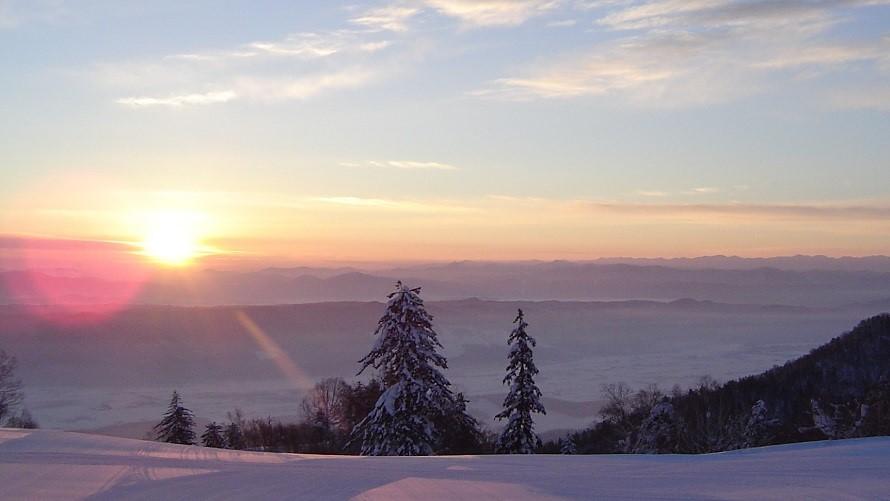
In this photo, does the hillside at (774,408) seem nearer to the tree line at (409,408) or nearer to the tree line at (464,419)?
the tree line at (464,419)

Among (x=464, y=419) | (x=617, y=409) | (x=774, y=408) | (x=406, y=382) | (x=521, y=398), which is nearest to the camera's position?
(x=406, y=382)

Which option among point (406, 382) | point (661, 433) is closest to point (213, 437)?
point (406, 382)

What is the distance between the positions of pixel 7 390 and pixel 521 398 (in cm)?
2467

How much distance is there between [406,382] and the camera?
26.6 m

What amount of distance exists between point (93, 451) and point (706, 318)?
172376 millimetres

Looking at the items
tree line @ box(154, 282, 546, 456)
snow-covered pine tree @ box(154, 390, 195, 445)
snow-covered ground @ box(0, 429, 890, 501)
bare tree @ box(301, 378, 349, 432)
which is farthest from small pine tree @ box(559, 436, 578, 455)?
snow-covered ground @ box(0, 429, 890, 501)

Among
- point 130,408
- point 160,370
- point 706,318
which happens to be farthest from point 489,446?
point 706,318

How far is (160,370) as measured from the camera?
9131 centimetres

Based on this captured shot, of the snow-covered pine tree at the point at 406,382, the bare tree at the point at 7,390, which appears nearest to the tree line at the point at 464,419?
the snow-covered pine tree at the point at 406,382

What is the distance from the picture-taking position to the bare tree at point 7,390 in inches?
1447

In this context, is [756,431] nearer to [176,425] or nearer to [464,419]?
[464,419]

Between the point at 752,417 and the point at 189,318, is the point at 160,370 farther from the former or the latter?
the point at 752,417

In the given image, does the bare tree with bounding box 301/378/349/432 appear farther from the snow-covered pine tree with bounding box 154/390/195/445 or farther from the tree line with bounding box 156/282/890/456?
the snow-covered pine tree with bounding box 154/390/195/445

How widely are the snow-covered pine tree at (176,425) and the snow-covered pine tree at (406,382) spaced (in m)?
11.6
